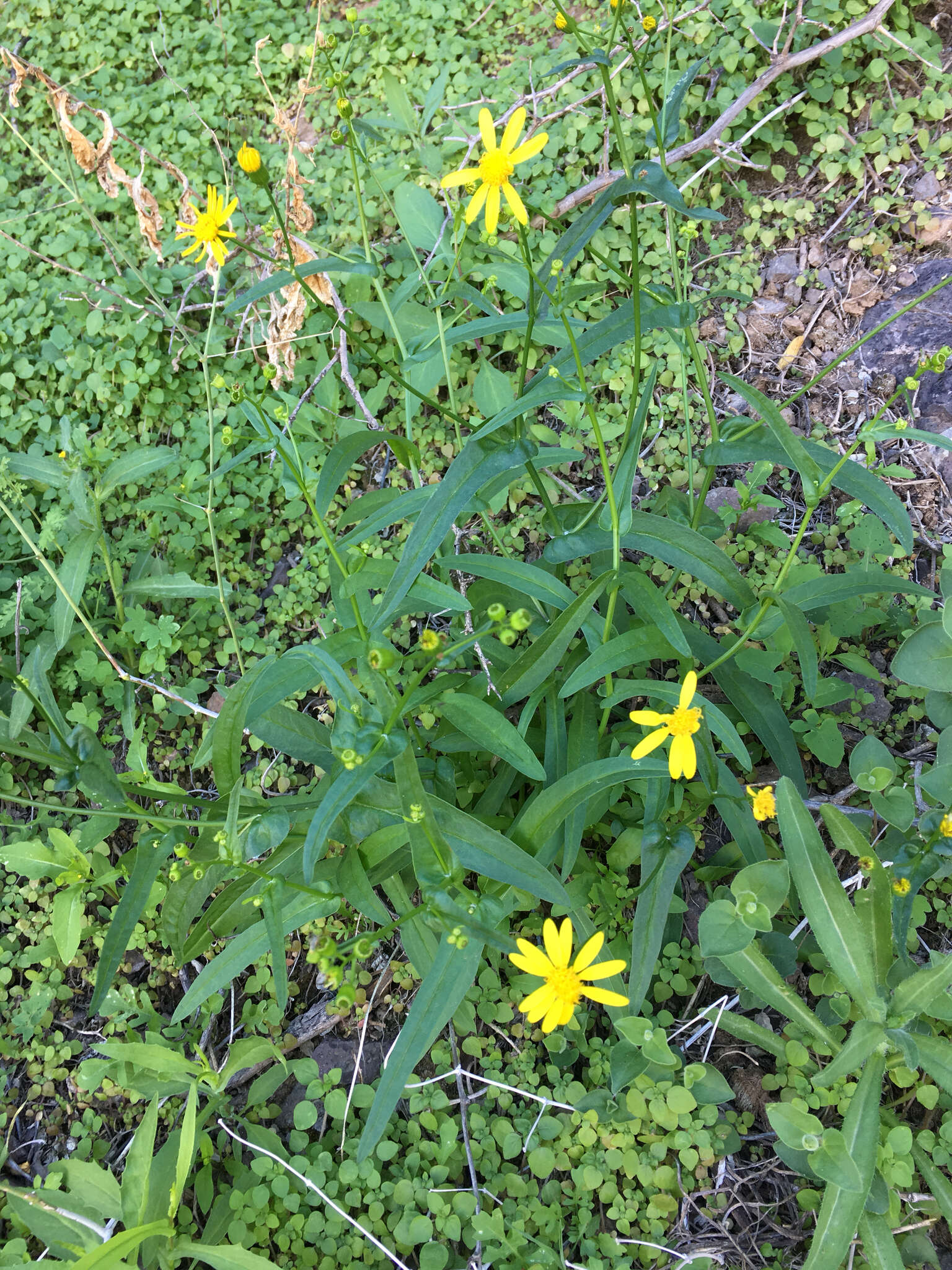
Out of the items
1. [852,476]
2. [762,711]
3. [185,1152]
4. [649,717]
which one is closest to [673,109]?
[852,476]

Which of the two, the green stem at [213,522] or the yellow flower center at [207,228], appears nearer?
the yellow flower center at [207,228]

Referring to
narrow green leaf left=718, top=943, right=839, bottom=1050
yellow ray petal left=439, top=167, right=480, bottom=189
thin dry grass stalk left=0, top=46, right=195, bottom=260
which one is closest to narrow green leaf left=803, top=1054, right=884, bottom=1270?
narrow green leaf left=718, top=943, right=839, bottom=1050

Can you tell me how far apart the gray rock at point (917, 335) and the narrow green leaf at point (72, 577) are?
2.22 metres

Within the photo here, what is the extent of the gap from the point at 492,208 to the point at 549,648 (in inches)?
29.3

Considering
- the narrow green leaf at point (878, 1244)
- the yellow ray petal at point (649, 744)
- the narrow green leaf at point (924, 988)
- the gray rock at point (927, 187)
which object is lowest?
the narrow green leaf at point (878, 1244)

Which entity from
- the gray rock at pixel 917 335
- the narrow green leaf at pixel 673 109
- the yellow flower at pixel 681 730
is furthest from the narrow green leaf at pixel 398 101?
the yellow flower at pixel 681 730

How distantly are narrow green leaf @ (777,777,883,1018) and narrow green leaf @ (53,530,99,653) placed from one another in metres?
1.79

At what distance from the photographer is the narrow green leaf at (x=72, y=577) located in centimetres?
222

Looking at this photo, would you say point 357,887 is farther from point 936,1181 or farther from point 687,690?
point 936,1181

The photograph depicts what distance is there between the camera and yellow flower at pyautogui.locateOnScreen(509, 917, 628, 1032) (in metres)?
1.27

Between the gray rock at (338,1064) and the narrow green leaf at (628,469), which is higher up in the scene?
the narrow green leaf at (628,469)

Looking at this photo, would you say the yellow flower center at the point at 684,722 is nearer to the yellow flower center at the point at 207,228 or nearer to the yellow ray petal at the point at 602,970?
the yellow ray petal at the point at 602,970

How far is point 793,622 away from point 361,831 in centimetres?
86

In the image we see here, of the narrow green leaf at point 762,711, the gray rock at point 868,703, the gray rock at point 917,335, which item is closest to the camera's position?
the narrow green leaf at point 762,711
